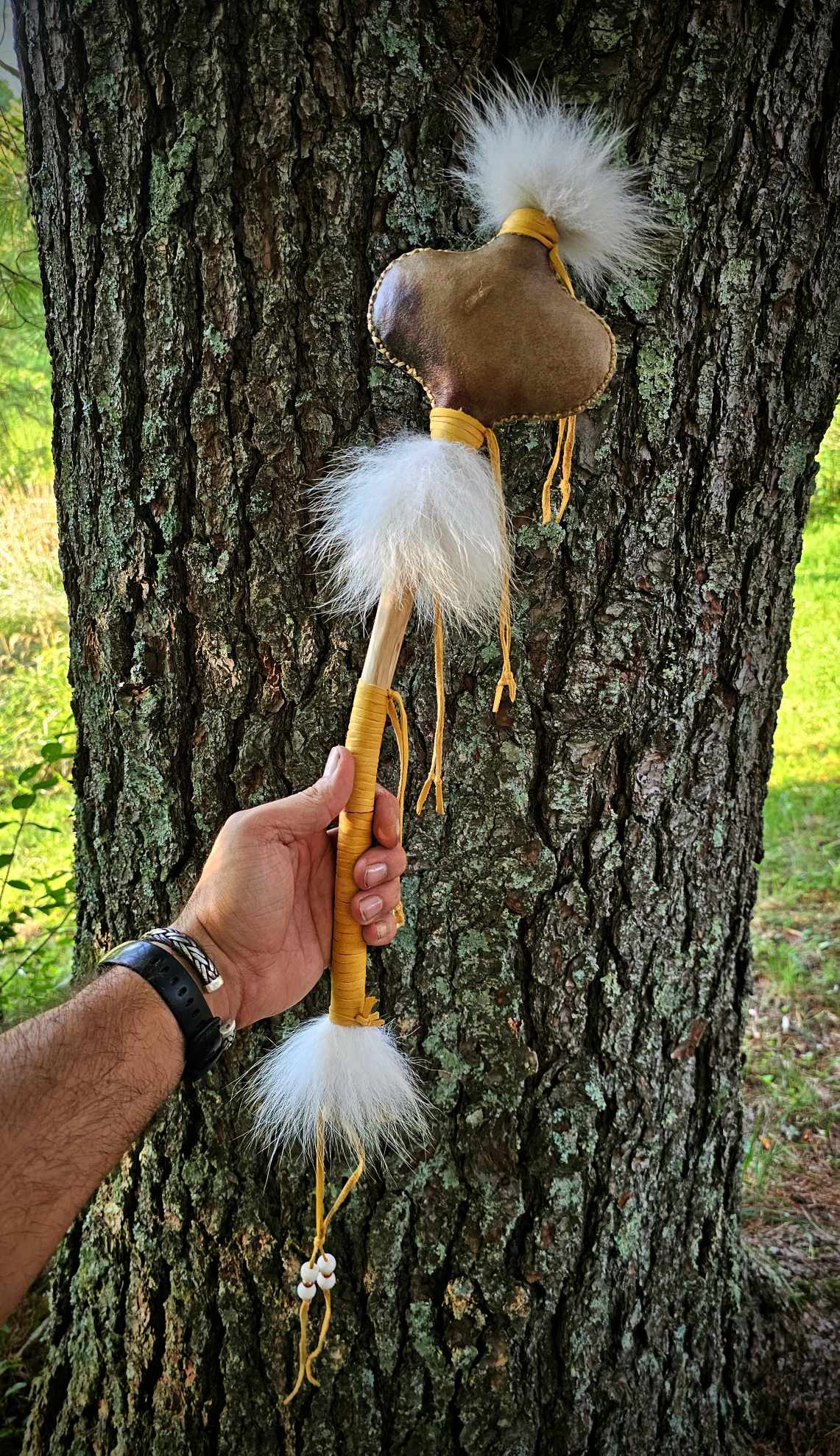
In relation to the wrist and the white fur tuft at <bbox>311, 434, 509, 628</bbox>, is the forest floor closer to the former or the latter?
the wrist

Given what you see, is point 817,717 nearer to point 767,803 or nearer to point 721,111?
point 767,803

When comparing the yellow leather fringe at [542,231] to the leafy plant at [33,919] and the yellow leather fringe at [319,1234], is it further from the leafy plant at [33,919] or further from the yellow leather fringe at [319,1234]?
the leafy plant at [33,919]

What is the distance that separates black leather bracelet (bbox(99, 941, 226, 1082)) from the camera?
3.91ft

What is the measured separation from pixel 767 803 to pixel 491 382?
354cm

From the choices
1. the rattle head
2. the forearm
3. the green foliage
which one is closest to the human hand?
the forearm

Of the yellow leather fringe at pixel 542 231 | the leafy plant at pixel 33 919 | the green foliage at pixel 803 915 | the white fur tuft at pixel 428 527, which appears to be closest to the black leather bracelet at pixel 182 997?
the white fur tuft at pixel 428 527

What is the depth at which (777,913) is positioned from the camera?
3465 millimetres

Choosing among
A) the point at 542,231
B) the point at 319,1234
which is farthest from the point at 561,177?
the point at 319,1234

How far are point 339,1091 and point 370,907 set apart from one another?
257 mm

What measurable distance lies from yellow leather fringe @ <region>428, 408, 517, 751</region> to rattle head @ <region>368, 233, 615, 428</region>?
0.01 m

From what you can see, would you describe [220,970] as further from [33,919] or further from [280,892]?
[33,919]

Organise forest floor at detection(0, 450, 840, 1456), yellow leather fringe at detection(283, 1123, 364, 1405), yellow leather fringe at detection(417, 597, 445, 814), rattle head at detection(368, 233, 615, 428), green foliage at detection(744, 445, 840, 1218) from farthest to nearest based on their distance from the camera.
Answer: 1. green foliage at detection(744, 445, 840, 1218)
2. forest floor at detection(0, 450, 840, 1456)
3. yellow leather fringe at detection(283, 1123, 364, 1405)
4. yellow leather fringe at detection(417, 597, 445, 814)
5. rattle head at detection(368, 233, 615, 428)

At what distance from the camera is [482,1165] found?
1369 millimetres

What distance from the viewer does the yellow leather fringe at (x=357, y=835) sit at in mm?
1161
